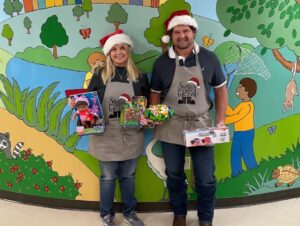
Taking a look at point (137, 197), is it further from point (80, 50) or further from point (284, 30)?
point (284, 30)

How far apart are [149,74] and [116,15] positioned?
46 centimetres

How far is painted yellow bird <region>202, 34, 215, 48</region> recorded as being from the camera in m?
2.38

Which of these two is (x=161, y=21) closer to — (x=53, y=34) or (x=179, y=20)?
(x=179, y=20)

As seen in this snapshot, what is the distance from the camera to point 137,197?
104 inches

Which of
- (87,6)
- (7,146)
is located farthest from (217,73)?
(7,146)

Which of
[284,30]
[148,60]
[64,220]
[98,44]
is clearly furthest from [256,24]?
[64,220]

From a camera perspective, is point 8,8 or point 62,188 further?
point 62,188

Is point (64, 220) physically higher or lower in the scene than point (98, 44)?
lower

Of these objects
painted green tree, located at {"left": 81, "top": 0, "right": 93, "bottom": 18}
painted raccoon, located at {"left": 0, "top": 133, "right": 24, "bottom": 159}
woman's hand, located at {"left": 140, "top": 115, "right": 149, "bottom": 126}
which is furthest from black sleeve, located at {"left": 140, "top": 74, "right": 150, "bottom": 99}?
painted raccoon, located at {"left": 0, "top": 133, "right": 24, "bottom": 159}

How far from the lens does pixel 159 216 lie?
8.55 feet

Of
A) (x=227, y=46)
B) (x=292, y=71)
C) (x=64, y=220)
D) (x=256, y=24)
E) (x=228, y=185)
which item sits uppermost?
(x=256, y=24)

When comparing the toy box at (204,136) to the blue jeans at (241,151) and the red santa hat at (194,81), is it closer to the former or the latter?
the red santa hat at (194,81)

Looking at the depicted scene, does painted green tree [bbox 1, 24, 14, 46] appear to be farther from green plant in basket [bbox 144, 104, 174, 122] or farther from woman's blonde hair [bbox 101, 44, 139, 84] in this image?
green plant in basket [bbox 144, 104, 174, 122]

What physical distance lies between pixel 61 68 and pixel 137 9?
0.67 metres
